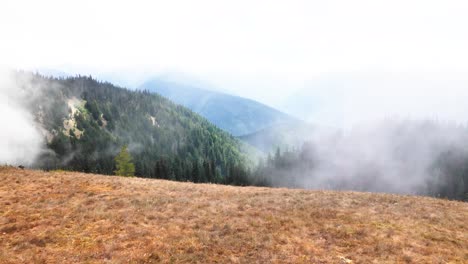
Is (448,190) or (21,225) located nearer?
(21,225)

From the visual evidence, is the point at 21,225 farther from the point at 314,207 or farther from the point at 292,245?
the point at 314,207

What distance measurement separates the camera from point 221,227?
766 inches

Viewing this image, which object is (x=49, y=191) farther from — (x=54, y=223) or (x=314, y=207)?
(x=314, y=207)

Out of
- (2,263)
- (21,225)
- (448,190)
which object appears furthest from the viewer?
(448,190)

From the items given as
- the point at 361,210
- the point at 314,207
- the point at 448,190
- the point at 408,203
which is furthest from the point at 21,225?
the point at 448,190

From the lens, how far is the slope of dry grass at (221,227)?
52.1 ft

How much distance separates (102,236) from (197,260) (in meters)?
6.26

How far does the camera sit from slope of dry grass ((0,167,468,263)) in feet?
52.1

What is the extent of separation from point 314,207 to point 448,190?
193288 mm

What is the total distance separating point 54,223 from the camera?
65.0 ft

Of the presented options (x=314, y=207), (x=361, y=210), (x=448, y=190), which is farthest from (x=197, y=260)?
(x=448, y=190)

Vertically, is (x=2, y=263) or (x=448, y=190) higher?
(x=2, y=263)

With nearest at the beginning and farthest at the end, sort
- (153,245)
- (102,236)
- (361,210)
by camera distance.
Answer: (153,245) < (102,236) < (361,210)

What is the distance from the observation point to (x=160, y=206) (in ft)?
77.0
